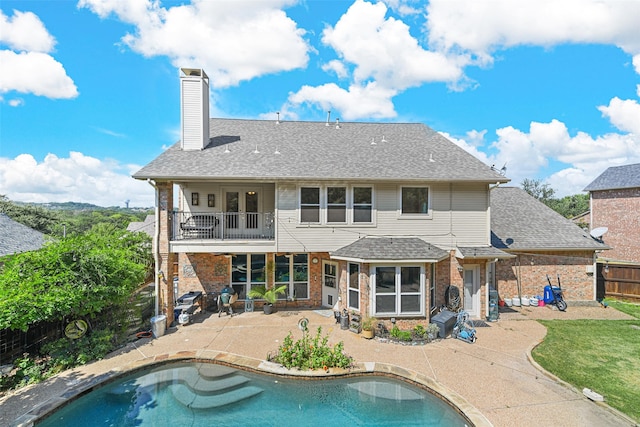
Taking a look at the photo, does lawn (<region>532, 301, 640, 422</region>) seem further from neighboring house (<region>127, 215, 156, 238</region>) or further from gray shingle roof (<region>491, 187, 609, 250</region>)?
neighboring house (<region>127, 215, 156, 238</region>)

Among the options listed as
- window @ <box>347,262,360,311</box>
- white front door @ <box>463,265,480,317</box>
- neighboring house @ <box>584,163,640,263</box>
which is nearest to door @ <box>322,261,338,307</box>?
window @ <box>347,262,360,311</box>

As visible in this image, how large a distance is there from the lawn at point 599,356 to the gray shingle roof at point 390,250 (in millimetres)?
4212

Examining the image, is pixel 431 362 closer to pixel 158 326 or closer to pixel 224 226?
pixel 158 326

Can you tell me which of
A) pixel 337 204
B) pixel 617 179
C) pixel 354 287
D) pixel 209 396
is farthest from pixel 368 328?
pixel 617 179

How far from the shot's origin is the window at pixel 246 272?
13.7 meters

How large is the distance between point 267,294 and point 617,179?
27.8 metres

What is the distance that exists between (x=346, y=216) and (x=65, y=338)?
9.85 meters

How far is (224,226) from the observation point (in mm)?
13219

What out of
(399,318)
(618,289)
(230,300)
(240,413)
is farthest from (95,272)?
(618,289)

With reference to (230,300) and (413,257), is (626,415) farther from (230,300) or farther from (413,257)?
(230,300)

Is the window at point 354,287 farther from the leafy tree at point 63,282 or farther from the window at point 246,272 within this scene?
the leafy tree at point 63,282

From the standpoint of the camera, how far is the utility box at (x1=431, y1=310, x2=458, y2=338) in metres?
10.5

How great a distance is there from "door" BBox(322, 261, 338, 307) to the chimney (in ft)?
25.2

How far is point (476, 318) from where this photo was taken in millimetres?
12133
